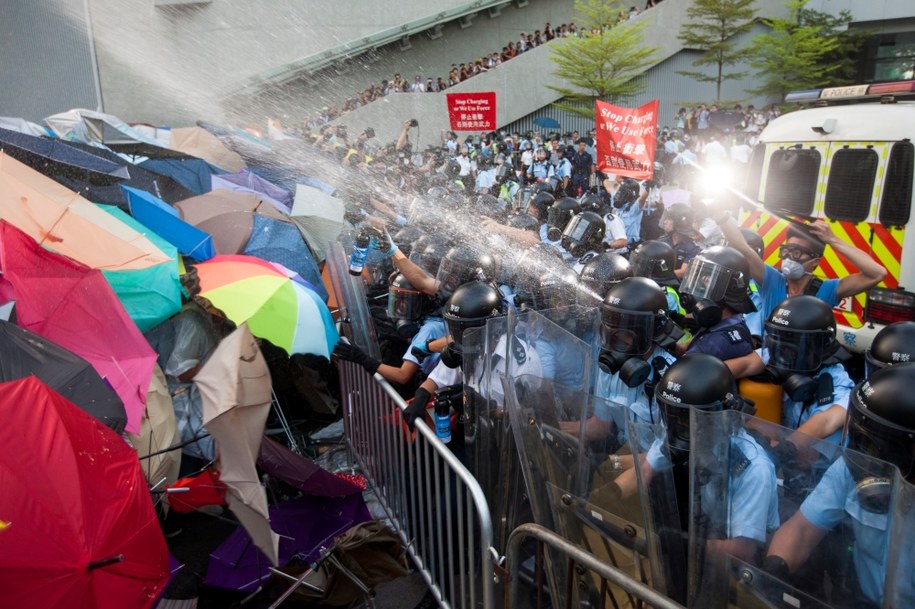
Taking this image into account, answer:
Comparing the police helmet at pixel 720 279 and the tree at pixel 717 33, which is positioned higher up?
the tree at pixel 717 33

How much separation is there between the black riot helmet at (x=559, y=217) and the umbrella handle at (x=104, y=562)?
517 cm

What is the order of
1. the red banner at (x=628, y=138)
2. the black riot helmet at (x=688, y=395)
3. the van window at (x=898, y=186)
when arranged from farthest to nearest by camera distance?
1. the red banner at (x=628, y=138)
2. the van window at (x=898, y=186)
3. the black riot helmet at (x=688, y=395)

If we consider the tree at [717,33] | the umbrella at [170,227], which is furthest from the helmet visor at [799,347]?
the tree at [717,33]

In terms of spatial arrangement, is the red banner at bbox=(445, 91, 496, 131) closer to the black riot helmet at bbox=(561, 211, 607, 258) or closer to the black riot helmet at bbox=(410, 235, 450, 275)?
the black riot helmet at bbox=(561, 211, 607, 258)

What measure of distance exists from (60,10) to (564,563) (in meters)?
17.6

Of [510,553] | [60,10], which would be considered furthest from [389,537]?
[60,10]

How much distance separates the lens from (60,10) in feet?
49.4

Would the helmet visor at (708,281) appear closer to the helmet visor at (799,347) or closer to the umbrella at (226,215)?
A: the helmet visor at (799,347)

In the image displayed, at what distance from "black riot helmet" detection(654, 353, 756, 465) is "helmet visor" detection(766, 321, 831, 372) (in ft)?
2.38

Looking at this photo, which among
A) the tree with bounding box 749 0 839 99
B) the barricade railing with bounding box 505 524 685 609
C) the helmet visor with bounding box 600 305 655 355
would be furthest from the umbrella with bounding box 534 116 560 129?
the barricade railing with bounding box 505 524 685 609

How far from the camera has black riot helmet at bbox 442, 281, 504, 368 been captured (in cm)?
368

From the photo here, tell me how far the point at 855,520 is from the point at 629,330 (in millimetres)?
1670

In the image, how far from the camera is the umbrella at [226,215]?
682 cm

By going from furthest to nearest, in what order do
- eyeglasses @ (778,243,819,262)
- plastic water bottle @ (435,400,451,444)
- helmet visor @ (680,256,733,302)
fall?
eyeglasses @ (778,243,819,262), helmet visor @ (680,256,733,302), plastic water bottle @ (435,400,451,444)
